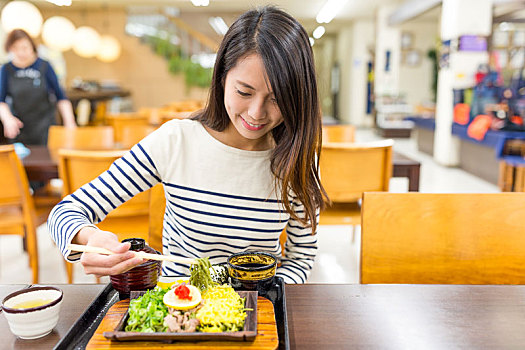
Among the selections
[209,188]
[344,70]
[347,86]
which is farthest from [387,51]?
[209,188]

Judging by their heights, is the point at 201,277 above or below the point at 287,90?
below

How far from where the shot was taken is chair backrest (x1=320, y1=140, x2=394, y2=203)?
93.1 inches

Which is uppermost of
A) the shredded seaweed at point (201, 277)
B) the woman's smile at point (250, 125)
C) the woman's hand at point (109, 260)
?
the woman's smile at point (250, 125)

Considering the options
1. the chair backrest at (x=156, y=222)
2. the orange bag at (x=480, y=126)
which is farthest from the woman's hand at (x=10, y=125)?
the orange bag at (x=480, y=126)

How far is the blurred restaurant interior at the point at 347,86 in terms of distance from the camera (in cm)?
283

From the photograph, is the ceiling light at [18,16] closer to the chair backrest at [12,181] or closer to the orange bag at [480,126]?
the chair backrest at [12,181]

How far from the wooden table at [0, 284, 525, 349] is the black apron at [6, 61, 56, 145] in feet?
10.1

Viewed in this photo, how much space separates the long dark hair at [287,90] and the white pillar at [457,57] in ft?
20.1

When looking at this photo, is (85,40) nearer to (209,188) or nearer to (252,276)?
(209,188)

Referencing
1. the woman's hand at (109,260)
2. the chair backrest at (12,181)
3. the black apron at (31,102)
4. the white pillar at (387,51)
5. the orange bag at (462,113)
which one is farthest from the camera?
the white pillar at (387,51)

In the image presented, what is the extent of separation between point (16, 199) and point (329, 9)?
936 cm

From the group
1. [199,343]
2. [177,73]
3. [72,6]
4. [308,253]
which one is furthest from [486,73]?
[72,6]

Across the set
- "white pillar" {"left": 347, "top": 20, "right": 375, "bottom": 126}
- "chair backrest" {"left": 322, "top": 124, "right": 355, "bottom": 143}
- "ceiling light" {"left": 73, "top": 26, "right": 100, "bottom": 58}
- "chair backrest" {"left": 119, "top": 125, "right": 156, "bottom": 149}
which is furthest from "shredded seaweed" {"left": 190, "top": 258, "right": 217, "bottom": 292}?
"white pillar" {"left": 347, "top": 20, "right": 375, "bottom": 126}

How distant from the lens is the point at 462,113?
621 cm
